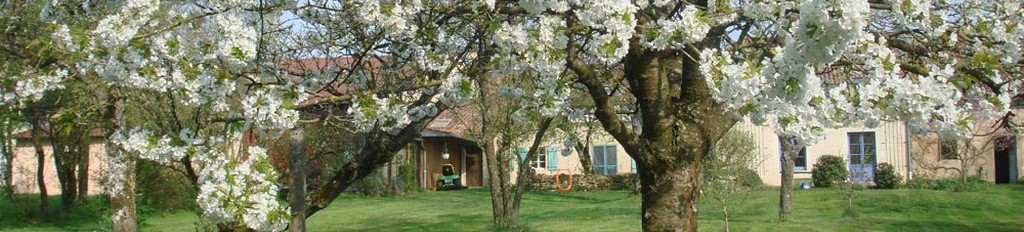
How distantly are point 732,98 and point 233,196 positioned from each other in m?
2.51

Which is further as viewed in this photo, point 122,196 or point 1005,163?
point 1005,163

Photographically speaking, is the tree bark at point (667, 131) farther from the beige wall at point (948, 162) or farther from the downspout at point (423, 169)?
the downspout at point (423, 169)

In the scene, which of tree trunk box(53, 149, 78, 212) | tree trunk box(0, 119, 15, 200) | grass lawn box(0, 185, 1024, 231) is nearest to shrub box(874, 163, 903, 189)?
grass lawn box(0, 185, 1024, 231)

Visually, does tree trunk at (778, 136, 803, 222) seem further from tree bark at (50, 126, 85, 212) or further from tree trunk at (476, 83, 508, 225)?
tree bark at (50, 126, 85, 212)

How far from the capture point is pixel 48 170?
26266 mm

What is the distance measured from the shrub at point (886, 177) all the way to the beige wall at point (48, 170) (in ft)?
65.9

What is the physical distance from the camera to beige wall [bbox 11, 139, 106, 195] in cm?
1845

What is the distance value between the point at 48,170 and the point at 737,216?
827 inches

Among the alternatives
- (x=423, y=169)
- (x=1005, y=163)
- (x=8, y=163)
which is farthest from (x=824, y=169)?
(x=8, y=163)

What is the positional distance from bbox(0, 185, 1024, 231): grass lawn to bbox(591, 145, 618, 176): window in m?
9.35

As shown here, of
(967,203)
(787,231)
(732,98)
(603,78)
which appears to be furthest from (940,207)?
(732,98)

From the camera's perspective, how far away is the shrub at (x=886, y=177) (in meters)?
24.3

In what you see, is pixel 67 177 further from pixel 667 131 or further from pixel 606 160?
pixel 606 160

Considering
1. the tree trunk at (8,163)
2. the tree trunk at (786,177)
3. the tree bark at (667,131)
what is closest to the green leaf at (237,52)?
the tree bark at (667,131)
